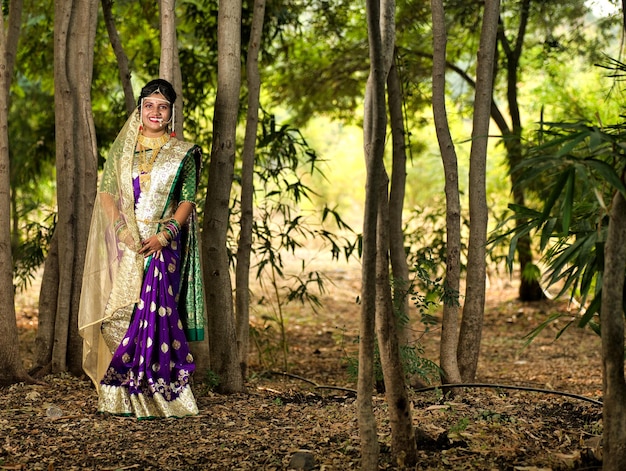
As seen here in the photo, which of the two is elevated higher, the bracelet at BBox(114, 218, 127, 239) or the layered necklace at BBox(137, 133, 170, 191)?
the layered necklace at BBox(137, 133, 170, 191)

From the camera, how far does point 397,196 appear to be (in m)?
5.44

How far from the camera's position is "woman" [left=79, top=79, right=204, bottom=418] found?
14.4 ft

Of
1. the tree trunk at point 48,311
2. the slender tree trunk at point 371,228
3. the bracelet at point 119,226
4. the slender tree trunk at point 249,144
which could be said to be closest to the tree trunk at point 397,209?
→ the slender tree trunk at point 249,144

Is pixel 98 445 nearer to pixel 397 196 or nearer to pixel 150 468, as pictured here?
Answer: pixel 150 468

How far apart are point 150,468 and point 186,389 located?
3.30 feet

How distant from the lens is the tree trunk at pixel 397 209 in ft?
16.8

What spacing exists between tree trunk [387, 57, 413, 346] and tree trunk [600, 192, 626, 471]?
7.30 ft

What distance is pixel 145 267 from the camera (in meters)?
4.42

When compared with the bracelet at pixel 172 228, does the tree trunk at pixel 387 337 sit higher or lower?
lower

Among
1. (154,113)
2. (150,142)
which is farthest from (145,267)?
(154,113)

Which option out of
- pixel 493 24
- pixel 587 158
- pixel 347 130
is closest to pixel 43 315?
pixel 493 24

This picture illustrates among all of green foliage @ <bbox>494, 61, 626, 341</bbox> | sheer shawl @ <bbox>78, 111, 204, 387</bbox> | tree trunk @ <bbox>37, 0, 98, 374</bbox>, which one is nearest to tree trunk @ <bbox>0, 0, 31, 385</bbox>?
tree trunk @ <bbox>37, 0, 98, 374</bbox>

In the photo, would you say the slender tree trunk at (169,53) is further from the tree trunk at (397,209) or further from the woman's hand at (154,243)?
the tree trunk at (397,209)

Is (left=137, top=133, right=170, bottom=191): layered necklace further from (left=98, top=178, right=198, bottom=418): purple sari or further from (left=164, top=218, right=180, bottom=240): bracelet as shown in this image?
(left=164, top=218, right=180, bottom=240): bracelet
